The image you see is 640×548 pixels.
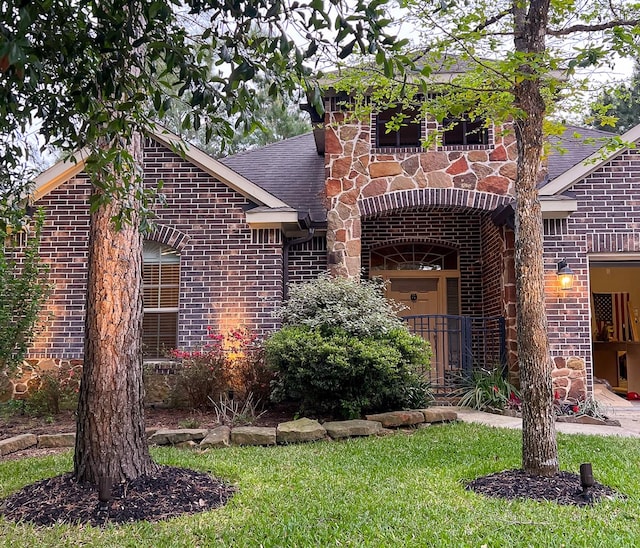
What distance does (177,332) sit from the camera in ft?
31.6

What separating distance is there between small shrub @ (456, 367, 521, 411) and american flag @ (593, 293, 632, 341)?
5.44m

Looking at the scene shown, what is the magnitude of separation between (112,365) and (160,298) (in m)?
5.45

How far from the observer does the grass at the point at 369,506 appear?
353 cm

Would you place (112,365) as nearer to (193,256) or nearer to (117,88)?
(117,88)

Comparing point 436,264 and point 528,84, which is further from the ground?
point 528,84

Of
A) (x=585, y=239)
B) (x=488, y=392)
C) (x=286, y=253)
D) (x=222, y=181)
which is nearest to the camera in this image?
(x=488, y=392)

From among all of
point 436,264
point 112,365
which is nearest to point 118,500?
point 112,365

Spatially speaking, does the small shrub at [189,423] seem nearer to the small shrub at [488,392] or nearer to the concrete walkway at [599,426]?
the concrete walkway at [599,426]

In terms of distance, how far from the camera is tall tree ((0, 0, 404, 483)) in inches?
92.9

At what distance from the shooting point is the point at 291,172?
39.4 feet

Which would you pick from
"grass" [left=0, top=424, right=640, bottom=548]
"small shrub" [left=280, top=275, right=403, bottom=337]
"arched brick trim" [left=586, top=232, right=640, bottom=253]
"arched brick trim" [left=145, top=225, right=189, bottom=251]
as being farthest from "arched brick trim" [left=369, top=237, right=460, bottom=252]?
"grass" [left=0, top=424, right=640, bottom=548]

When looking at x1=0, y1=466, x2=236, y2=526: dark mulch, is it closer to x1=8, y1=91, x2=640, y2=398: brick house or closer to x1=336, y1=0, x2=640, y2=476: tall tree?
x1=336, y1=0, x2=640, y2=476: tall tree

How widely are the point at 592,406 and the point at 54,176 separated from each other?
364 inches

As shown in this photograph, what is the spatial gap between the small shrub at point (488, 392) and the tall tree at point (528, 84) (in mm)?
4355
